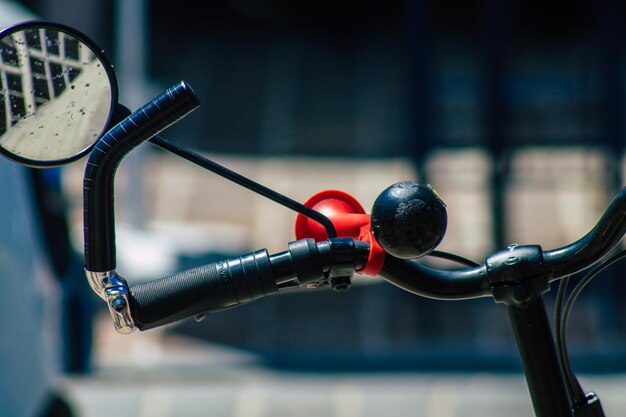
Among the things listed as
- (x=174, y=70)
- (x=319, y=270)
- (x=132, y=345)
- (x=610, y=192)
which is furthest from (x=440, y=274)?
(x=174, y=70)

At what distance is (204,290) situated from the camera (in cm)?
91

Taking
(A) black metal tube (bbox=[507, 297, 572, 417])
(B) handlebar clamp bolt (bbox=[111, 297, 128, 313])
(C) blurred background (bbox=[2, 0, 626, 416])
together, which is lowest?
(A) black metal tube (bbox=[507, 297, 572, 417])

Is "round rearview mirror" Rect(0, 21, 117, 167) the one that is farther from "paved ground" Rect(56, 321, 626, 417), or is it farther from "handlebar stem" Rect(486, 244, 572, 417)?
"paved ground" Rect(56, 321, 626, 417)

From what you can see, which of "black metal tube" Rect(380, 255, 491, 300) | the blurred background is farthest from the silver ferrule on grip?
the blurred background

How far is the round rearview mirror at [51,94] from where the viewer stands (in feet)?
3.14

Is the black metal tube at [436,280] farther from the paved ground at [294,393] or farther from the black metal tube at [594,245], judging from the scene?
the paved ground at [294,393]

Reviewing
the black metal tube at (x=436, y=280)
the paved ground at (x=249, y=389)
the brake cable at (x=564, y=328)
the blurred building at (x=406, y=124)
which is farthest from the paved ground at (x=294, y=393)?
the black metal tube at (x=436, y=280)

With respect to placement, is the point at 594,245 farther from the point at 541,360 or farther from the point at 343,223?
the point at 343,223

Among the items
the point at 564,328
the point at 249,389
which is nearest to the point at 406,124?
the point at 249,389

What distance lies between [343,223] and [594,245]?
10.0 inches

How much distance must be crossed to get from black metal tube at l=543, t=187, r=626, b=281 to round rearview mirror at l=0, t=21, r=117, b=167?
1.53 ft

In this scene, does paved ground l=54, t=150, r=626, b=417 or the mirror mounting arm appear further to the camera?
paved ground l=54, t=150, r=626, b=417

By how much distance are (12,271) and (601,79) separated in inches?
225

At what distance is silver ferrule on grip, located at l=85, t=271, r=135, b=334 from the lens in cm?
89
